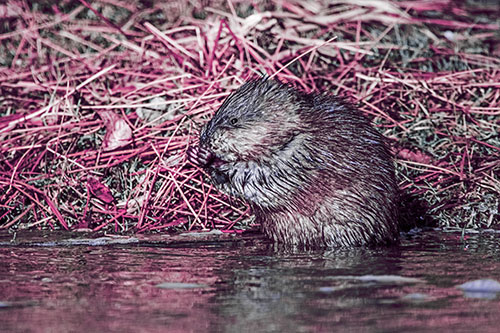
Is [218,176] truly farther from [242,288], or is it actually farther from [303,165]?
[242,288]

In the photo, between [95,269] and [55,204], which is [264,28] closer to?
[55,204]

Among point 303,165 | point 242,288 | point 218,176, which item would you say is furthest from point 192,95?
point 242,288

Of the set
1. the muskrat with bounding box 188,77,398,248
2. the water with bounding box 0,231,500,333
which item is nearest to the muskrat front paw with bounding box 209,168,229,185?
the muskrat with bounding box 188,77,398,248

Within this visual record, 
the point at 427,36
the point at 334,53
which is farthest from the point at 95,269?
the point at 427,36

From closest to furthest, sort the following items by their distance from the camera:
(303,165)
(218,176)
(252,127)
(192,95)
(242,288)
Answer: (242,288), (303,165), (252,127), (218,176), (192,95)

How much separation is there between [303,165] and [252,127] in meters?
0.34

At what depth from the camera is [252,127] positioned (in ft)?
14.1

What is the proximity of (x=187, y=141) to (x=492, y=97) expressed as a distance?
2336 millimetres

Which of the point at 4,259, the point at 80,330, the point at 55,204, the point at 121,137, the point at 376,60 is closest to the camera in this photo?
the point at 80,330

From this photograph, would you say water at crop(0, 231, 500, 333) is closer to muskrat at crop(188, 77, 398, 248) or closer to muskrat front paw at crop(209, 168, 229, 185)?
muskrat at crop(188, 77, 398, 248)

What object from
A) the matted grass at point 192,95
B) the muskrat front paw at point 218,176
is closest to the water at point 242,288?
the muskrat front paw at point 218,176

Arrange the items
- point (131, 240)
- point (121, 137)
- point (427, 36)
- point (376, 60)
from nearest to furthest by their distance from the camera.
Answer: point (131, 240) → point (121, 137) → point (376, 60) → point (427, 36)

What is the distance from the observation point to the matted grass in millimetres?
5047

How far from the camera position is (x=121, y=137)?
5.47m
